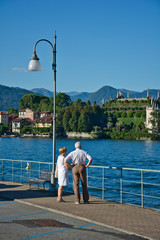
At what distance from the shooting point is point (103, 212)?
895cm

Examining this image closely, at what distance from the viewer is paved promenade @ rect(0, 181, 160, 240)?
291 inches

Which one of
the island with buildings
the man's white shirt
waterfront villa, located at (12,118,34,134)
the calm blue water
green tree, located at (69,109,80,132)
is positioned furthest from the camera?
waterfront villa, located at (12,118,34,134)

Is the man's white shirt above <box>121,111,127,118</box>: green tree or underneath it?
underneath

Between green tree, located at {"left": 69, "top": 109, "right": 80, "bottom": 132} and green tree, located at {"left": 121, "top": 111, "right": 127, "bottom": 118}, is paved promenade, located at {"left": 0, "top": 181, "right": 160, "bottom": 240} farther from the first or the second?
green tree, located at {"left": 121, "top": 111, "right": 127, "bottom": 118}

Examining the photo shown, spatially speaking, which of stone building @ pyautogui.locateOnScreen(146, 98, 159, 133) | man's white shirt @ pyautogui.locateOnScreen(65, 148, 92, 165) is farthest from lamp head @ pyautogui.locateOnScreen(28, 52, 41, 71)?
stone building @ pyautogui.locateOnScreen(146, 98, 159, 133)

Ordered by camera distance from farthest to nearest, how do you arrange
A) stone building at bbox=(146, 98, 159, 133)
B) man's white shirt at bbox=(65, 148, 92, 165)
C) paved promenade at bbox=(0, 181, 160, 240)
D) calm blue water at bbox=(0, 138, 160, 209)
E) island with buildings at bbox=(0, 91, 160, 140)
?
stone building at bbox=(146, 98, 159, 133) < island with buildings at bbox=(0, 91, 160, 140) < calm blue water at bbox=(0, 138, 160, 209) < man's white shirt at bbox=(65, 148, 92, 165) < paved promenade at bbox=(0, 181, 160, 240)

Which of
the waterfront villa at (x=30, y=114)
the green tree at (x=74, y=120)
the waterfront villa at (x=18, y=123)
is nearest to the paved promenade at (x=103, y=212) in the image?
the green tree at (x=74, y=120)

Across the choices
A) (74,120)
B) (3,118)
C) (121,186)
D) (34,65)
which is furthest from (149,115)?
(121,186)

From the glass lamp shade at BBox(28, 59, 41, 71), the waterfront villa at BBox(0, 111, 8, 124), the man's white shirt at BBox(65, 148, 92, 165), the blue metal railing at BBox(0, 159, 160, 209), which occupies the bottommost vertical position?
the blue metal railing at BBox(0, 159, 160, 209)

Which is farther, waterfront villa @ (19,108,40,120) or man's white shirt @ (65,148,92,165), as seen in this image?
waterfront villa @ (19,108,40,120)

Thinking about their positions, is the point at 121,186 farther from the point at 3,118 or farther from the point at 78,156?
the point at 3,118

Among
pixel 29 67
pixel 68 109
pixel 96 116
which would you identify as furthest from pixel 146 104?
pixel 29 67

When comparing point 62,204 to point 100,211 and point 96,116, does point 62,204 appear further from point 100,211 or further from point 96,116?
point 96,116

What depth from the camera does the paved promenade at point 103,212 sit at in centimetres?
740
